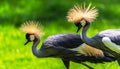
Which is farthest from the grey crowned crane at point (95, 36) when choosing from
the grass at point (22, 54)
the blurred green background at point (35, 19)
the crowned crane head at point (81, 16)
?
the blurred green background at point (35, 19)

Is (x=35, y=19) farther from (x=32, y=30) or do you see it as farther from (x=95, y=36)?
(x=95, y=36)

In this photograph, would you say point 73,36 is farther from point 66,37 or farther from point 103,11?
point 103,11

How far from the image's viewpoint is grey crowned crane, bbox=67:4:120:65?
6.86 metres

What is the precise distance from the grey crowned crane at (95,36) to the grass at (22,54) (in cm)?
70

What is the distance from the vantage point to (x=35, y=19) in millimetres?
11703

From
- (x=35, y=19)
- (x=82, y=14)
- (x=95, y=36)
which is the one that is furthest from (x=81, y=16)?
(x=35, y=19)

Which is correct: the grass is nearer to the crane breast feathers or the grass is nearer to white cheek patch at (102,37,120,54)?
the crane breast feathers

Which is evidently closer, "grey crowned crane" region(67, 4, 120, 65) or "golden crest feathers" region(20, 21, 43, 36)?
"grey crowned crane" region(67, 4, 120, 65)

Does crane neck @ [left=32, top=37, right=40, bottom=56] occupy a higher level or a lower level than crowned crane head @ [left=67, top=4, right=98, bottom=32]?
lower

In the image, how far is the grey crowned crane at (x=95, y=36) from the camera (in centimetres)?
686

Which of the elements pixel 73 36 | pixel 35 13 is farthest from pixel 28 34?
pixel 35 13

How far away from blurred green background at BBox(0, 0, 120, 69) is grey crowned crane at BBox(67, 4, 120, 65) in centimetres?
202

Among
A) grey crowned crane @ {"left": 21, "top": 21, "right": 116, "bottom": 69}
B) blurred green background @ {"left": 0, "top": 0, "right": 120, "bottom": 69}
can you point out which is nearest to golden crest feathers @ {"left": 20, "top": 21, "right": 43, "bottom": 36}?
grey crowned crane @ {"left": 21, "top": 21, "right": 116, "bottom": 69}

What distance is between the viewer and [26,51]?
9648 millimetres
